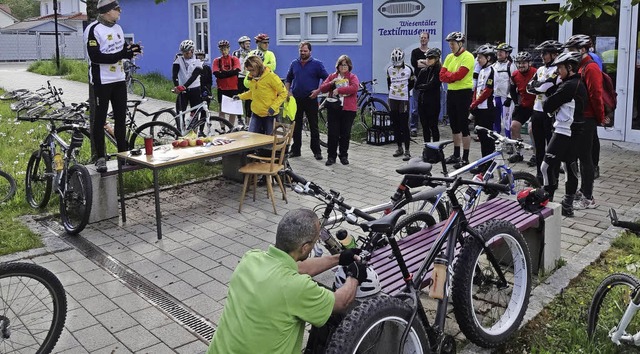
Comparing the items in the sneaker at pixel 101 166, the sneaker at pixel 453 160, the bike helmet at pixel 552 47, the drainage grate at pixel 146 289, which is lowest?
the drainage grate at pixel 146 289

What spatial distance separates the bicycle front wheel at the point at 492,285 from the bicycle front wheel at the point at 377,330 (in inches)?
25.0

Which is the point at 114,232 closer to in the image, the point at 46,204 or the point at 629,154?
the point at 46,204

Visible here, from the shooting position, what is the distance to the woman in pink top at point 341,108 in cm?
933

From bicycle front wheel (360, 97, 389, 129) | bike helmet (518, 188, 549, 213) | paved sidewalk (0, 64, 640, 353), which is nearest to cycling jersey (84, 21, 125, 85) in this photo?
paved sidewalk (0, 64, 640, 353)

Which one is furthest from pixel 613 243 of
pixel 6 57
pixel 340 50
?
pixel 6 57

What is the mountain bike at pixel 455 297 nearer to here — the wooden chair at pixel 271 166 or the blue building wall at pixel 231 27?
the wooden chair at pixel 271 166

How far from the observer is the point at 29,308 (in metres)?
3.68

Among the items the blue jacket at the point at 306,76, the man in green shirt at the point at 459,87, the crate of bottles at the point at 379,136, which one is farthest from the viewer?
the crate of bottles at the point at 379,136

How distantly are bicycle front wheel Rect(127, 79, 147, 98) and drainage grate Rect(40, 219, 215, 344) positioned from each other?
12.5 meters

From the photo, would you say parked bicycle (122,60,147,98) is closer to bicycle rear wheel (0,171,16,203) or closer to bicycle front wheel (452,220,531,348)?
bicycle rear wheel (0,171,16,203)

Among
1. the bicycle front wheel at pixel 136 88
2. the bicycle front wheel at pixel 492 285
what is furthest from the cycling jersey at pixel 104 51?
the bicycle front wheel at pixel 136 88

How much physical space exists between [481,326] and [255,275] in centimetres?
175

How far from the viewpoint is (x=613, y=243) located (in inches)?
228

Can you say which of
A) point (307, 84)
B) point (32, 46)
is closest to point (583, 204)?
point (307, 84)
